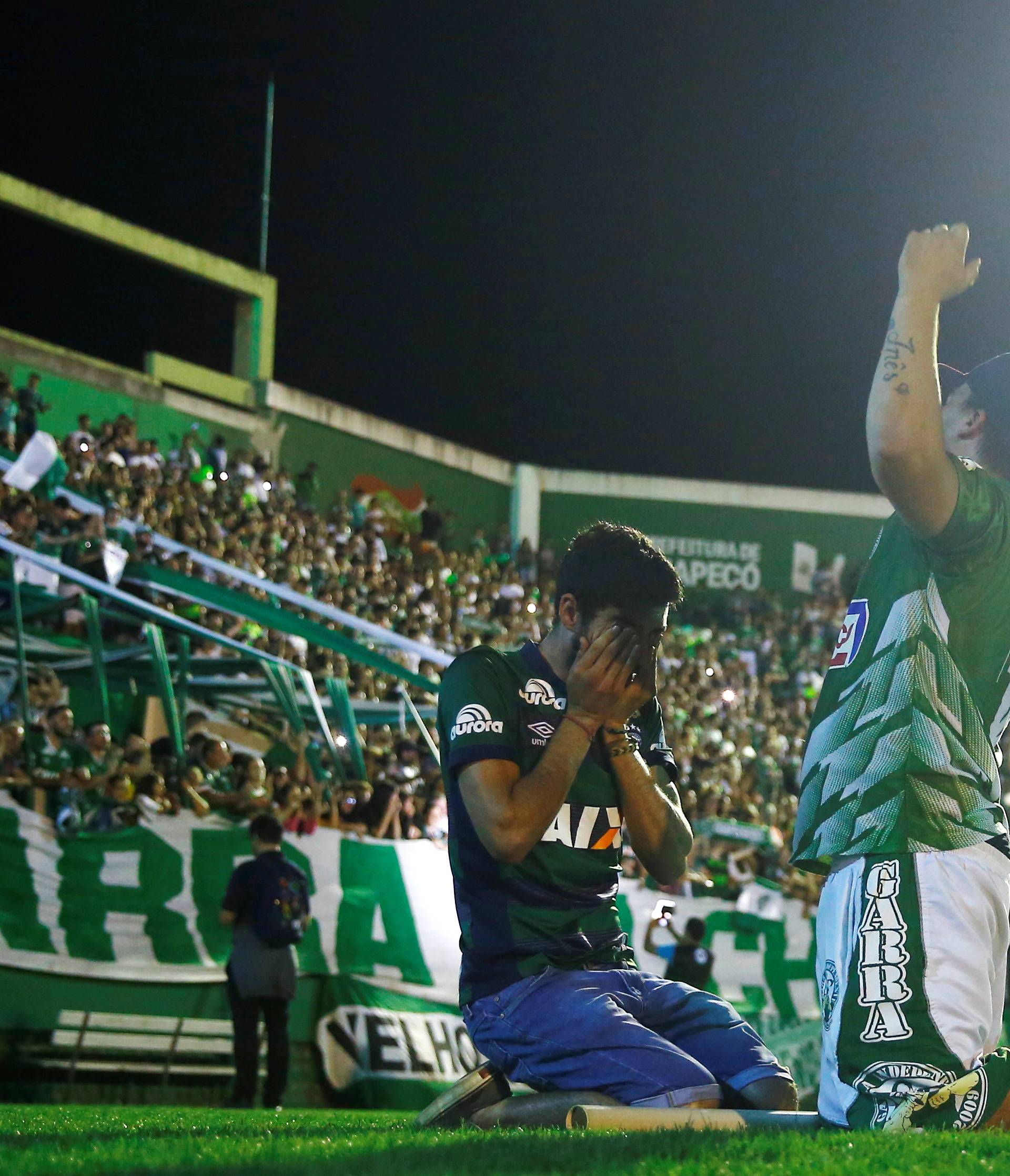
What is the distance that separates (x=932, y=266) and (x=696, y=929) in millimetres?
9951

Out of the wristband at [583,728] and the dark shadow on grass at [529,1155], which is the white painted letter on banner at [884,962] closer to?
the dark shadow on grass at [529,1155]

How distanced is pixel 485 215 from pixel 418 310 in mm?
3532

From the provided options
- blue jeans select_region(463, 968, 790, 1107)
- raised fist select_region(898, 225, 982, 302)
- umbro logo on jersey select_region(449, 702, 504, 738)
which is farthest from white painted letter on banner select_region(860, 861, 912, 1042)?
raised fist select_region(898, 225, 982, 302)

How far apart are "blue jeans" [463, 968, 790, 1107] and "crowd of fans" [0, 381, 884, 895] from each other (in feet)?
16.0

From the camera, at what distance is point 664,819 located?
4.36 m

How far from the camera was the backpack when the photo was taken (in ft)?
33.1

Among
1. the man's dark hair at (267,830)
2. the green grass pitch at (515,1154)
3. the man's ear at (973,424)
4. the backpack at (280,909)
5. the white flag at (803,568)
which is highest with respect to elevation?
→ the white flag at (803,568)

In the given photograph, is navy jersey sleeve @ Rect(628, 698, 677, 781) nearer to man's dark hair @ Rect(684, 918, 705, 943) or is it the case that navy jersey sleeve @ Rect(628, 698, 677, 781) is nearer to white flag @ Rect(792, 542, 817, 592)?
man's dark hair @ Rect(684, 918, 705, 943)

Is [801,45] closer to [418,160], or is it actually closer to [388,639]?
[418,160]

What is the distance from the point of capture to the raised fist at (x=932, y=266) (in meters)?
3.83

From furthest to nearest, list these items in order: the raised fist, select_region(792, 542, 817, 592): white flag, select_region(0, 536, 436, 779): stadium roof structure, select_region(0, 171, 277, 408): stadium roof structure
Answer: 1. select_region(792, 542, 817, 592): white flag
2. select_region(0, 171, 277, 408): stadium roof structure
3. select_region(0, 536, 436, 779): stadium roof structure
4. the raised fist

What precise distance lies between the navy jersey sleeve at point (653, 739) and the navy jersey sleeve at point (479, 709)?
0.45 m

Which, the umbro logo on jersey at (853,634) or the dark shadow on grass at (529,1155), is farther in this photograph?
the umbro logo on jersey at (853,634)

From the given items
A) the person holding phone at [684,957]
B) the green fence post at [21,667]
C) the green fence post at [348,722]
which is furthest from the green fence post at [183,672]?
the person holding phone at [684,957]
